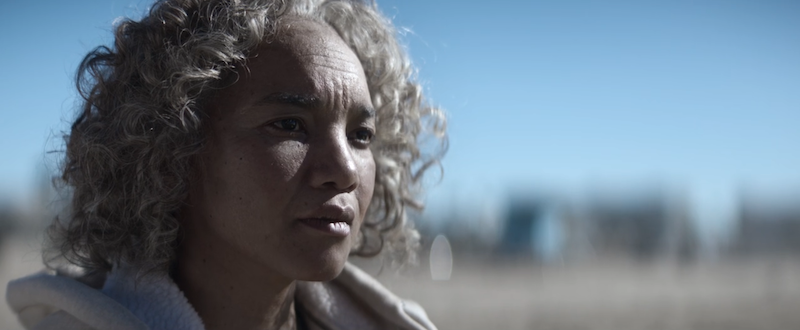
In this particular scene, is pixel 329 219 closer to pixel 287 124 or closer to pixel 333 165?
pixel 333 165

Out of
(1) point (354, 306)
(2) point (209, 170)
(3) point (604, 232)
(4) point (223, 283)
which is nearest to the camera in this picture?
(2) point (209, 170)

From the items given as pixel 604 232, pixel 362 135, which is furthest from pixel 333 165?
pixel 604 232

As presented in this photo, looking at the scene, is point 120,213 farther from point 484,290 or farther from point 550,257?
point 550,257

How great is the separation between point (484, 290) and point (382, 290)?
17.0 m

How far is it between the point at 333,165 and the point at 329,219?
0.18 meters

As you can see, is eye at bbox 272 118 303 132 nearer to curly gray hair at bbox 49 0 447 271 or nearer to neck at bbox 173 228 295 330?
curly gray hair at bbox 49 0 447 271

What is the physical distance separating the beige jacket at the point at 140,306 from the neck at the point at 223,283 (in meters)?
0.11

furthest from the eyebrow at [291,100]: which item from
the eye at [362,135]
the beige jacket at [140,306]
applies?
the beige jacket at [140,306]

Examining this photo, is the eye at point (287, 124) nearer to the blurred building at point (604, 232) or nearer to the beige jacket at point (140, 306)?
the beige jacket at point (140, 306)

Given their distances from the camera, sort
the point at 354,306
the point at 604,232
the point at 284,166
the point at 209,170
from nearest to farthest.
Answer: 1. the point at 284,166
2. the point at 209,170
3. the point at 354,306
4. the point at 604,232

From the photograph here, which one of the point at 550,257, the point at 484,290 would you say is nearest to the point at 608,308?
the point at 484,290

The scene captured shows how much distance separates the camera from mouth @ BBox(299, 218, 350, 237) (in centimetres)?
229

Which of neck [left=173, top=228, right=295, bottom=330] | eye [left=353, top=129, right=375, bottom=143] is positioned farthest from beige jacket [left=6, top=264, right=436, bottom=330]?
eye [left=353, top=129, right=375, bottom=143]

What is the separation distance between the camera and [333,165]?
2.31 metres
